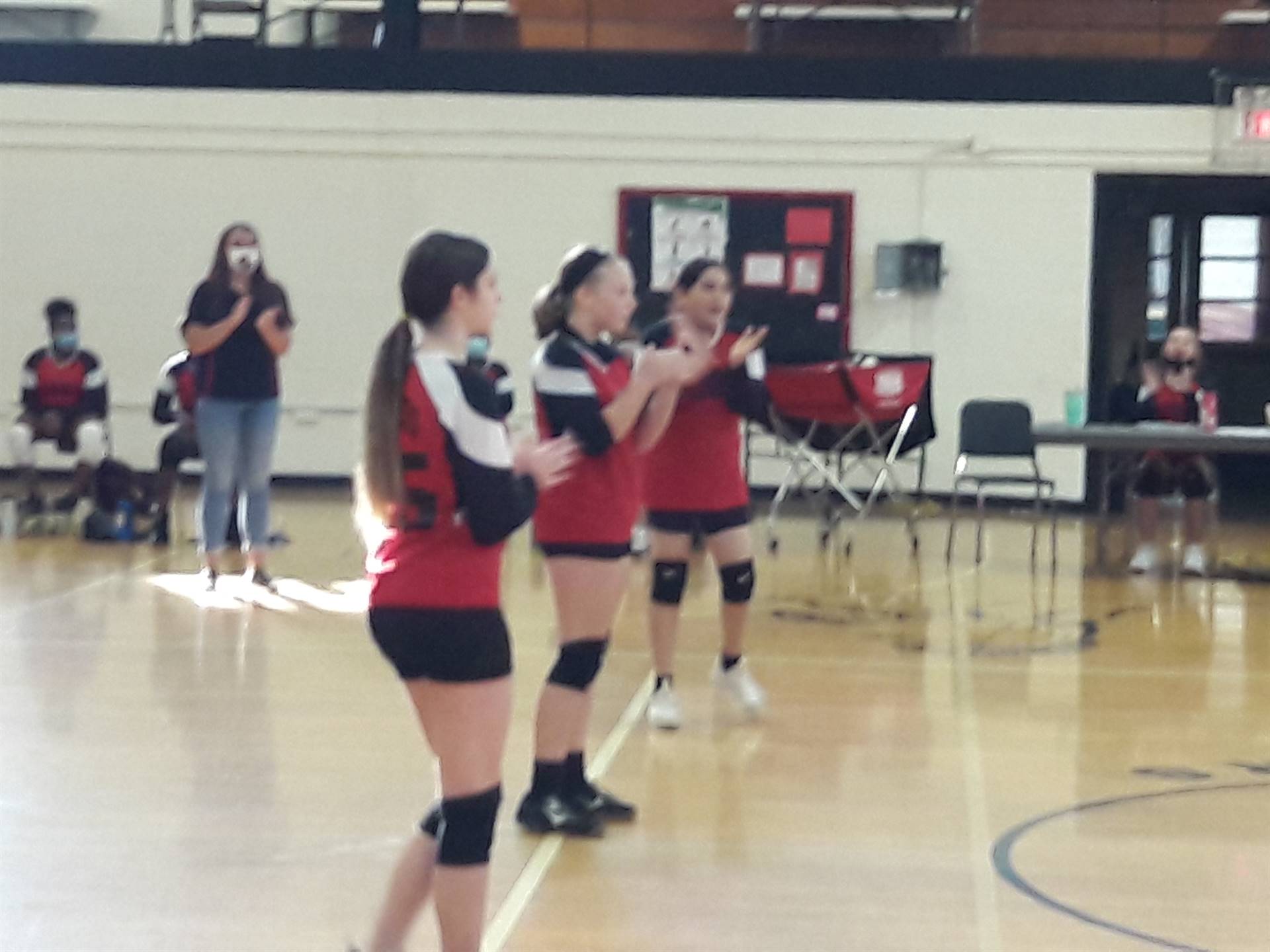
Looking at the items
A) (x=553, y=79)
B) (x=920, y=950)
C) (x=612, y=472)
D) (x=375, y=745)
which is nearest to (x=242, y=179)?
(x=553, y=79)

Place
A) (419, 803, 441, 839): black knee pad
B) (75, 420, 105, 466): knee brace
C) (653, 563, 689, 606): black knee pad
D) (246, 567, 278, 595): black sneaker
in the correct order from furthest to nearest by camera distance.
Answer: (75, 420, 105, 466): knee brace
(246, 567, 278, 595): black sneaker
(653, 563, 689, 606): black knee pad
(419, 803, 441, 839): black knee pad

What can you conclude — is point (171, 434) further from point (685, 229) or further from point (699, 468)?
point (699, 468)

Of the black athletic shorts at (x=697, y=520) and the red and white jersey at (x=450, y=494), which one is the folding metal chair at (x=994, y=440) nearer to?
the black athletic shorts at (x=697, y=520)

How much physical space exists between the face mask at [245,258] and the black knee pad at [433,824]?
5.25 meters

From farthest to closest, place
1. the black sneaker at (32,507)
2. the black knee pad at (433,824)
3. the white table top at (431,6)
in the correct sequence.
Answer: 1. the white table top at (431,6)
2. the black sneaker at (32,507)
3. the black knee pad at (433,824)

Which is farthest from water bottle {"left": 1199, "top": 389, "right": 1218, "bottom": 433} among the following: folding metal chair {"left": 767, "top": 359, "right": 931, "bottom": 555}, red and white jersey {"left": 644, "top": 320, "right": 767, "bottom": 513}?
red and white jersey {"left": 644, "top": 320, "right": 767, "bottom": 513}

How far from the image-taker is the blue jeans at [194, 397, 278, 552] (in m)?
8.26

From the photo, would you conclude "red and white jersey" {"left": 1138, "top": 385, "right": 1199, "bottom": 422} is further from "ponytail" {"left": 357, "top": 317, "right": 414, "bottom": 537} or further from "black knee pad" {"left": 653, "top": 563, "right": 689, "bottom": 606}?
"ponytail" {"left": 357, "top": 317, "right": 414, "bottom": 537}

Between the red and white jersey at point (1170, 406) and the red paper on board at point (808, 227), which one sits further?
the red paper on board at point (808, 227)

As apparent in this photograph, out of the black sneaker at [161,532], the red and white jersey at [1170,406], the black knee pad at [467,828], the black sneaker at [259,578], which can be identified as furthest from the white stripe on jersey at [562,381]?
the red and white jersey at [1170,406]

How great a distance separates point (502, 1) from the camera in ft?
47.0

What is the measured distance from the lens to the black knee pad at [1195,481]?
33.8 ft

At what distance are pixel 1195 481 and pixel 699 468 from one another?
5507mm

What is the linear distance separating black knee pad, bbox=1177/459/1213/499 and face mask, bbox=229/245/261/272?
543 cm
